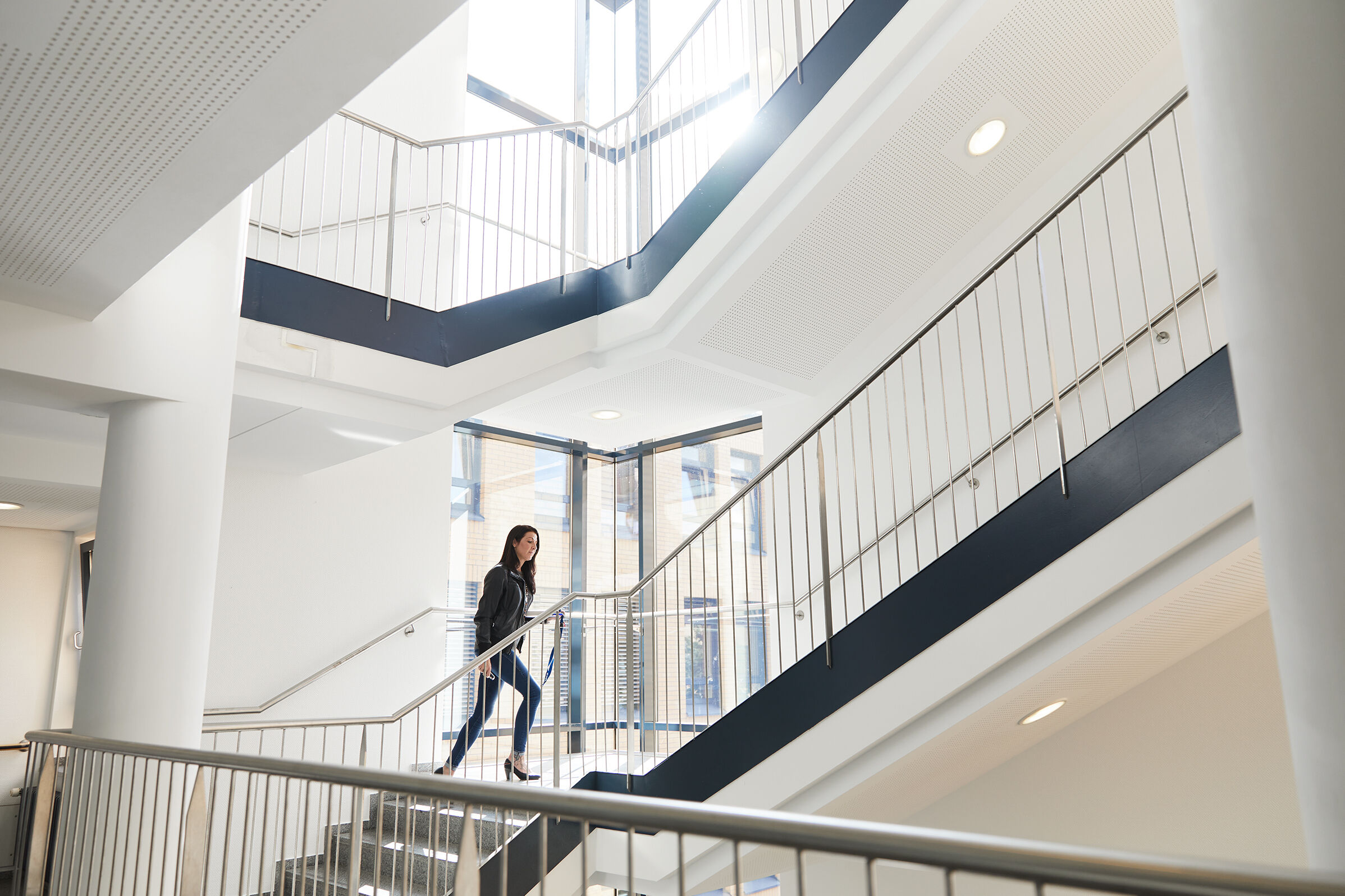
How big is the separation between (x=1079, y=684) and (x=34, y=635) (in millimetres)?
6205

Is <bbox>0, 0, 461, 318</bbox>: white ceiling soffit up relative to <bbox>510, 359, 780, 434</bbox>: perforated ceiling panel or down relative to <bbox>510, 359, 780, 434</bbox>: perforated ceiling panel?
down

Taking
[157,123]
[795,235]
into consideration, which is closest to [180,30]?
[157,123]

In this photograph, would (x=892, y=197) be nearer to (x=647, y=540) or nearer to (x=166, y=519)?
(x=166, y=519)

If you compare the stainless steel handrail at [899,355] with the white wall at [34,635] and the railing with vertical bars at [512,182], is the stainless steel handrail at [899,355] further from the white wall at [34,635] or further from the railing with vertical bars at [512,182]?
the railing with vertical bars at [512,182]

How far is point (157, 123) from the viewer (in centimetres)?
234

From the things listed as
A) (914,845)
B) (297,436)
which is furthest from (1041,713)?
(297,436)

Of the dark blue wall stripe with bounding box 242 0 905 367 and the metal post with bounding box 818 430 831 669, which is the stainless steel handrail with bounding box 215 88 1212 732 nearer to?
the metal post with bounding box 818 430 831 669

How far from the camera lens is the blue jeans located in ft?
16.1

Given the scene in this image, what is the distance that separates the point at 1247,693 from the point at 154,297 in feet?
17.6

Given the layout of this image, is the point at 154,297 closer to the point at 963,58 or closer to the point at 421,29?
the point at 421,29

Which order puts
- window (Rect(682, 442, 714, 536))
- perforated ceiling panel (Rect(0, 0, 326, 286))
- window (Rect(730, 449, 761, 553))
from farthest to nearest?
1. window (Rect(682, 442, 714, 536))
2. window (Rect(730, 449, 761, 553))
3. perforated ceiling panel (Rect(0, 0, 326, 286))

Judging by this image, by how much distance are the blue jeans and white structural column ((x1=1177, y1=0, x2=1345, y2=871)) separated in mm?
4065

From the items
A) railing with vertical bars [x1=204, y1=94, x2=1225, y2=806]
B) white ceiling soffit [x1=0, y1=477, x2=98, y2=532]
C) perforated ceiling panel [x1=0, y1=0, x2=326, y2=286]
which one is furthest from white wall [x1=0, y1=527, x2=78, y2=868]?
perforated ceiling panel [x1=0, y1=0, x2=326, y2=286]

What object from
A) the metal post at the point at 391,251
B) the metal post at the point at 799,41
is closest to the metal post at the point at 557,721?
the metal post at the point at 391,251
